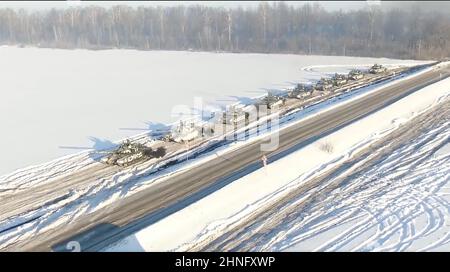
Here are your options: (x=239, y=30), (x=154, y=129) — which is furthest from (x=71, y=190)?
(x=239, y=30)

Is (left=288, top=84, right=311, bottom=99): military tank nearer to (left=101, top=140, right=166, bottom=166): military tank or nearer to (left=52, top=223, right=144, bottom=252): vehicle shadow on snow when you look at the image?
(left=101, top=140, right=166, bottom=166): military tank

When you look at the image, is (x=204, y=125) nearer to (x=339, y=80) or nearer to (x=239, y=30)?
(x=339, y=80)

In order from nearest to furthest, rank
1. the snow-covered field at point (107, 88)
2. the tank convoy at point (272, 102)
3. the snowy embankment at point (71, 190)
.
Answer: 1. the snowy embankment at point (71, 190)
2. the snow-covered field at point (107, 88)
3. the tank convoy at point (272, 102)

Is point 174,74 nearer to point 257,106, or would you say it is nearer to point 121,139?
point 257,106

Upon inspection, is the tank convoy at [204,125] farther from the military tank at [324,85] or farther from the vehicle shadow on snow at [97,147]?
the vehicle shadow on snow at [97,147]

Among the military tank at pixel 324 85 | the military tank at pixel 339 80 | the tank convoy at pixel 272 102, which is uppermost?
the military tank at pixel 339 80

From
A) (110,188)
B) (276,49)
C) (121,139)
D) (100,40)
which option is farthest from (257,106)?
(100,40)

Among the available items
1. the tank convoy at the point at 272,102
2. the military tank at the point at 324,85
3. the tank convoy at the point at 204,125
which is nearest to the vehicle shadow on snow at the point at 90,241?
the tank convoy at the point at 204,125

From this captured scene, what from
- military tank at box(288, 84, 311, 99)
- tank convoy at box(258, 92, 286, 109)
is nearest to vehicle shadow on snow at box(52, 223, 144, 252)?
tank convoy at box(258, 92, 286, 109)
